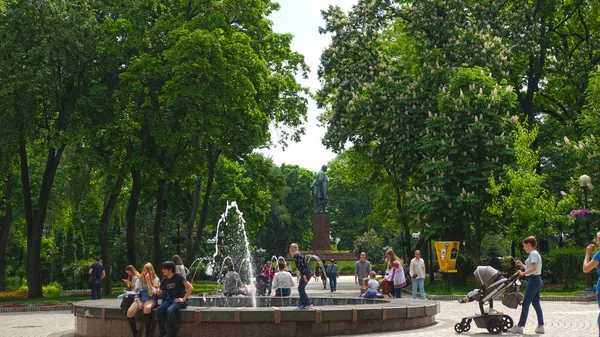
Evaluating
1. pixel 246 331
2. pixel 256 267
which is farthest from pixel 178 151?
pixel 256 267

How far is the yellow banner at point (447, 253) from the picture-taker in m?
33.3

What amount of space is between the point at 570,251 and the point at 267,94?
49.6 ft

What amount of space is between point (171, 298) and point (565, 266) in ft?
75.6

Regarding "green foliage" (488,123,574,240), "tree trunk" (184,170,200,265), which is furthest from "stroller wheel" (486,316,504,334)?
"tree trunk" (184,170,200,265)

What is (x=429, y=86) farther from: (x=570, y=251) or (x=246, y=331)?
(x=246, y=331)

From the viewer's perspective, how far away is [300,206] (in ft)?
322

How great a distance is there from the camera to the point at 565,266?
1284 inches

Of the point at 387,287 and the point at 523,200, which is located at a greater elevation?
the point at 523,200

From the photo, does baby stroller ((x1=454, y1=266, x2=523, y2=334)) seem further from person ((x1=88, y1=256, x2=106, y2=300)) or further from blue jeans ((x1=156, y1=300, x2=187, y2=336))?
person ((x1=88, y1=256, x2=106, y2=300))

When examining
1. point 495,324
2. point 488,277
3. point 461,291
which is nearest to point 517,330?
point 495,324

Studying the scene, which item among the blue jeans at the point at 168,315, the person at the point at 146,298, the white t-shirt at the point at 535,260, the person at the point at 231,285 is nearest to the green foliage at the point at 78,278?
the person at the point at 231,285

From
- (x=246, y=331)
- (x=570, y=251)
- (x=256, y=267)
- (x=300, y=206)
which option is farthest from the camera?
(x=300, y=206)

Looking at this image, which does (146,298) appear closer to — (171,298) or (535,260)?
(171,298)

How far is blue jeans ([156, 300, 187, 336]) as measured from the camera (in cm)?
1418
